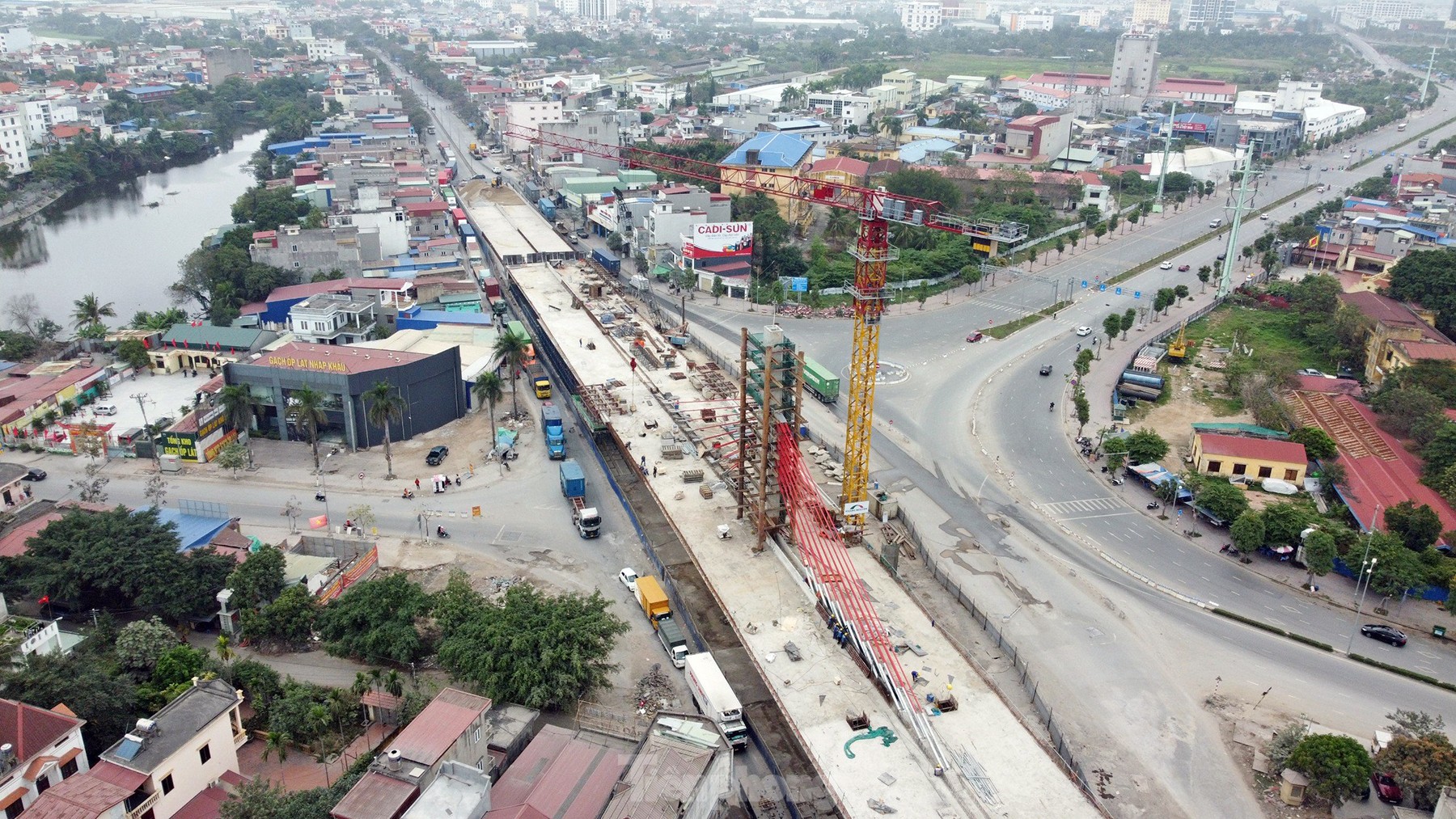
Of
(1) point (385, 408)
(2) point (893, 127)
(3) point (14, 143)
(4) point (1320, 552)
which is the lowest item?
(4) point (1320, 552)

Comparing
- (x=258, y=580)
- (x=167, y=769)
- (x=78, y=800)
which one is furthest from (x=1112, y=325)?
(x=78, y=800)

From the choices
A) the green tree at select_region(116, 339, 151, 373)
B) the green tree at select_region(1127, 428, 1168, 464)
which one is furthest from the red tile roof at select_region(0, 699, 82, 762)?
the green tree at select_region(1127, 428, 1168, 464)

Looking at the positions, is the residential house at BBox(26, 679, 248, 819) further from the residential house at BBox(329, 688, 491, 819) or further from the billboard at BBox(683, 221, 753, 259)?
the billboard at BBox(683, 221, 753, 259)

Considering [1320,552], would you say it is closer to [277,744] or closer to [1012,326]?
[1012,326]

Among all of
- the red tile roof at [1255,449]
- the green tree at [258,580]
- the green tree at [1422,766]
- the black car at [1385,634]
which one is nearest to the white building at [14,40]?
the green tree at [258,580]

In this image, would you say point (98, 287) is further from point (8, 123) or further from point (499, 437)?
point (499, 437)
